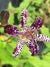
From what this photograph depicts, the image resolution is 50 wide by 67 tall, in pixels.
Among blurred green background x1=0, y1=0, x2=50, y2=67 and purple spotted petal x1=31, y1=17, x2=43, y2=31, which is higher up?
purple spotted petal x1=31, y1=17, x2=43, y2=31

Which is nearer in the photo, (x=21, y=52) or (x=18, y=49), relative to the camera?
(x=18, y=49)

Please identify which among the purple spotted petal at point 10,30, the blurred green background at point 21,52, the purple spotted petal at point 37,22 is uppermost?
the purple spotted petal at point 37,22

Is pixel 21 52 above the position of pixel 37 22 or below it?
below

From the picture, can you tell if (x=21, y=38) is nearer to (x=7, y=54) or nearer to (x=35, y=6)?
(x=7, y=54)

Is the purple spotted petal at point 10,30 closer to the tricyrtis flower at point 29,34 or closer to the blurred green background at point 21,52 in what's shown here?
the tricyrtis flower at point 29,34

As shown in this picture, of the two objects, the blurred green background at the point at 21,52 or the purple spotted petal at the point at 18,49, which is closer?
the purple spotted petal at the point at 18,49

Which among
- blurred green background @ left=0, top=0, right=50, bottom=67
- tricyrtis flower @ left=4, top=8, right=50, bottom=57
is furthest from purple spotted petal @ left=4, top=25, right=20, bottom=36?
blurred green background @ left=0, top=0, right=50, bottom=67

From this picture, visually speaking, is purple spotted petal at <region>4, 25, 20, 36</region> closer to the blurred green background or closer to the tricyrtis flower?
the tricyrtis flower

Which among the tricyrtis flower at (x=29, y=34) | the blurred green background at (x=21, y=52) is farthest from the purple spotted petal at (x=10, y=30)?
the blurred green background at (x=21, y=52)

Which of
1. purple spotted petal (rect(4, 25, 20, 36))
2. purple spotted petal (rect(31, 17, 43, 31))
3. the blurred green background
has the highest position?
purple spotted petal (rect(31, 17, 43, 31))

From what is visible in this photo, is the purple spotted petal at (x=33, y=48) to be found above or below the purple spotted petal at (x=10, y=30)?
below

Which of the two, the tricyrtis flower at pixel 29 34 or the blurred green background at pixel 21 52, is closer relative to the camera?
the tricyrtis flower at pixel 29 34
